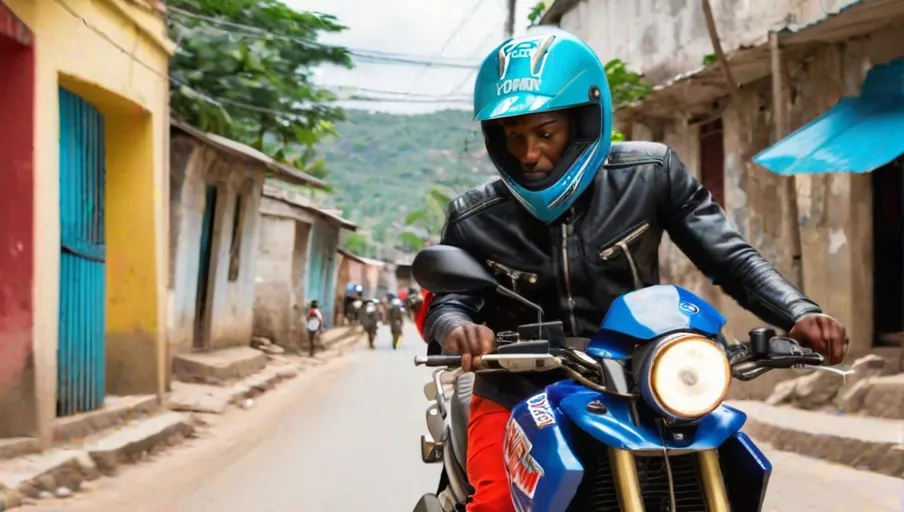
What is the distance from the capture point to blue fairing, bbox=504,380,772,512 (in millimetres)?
1780

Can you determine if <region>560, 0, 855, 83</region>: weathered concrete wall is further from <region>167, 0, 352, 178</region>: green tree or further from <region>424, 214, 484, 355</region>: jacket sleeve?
<region>424, 214, 484, 355</region>: jacket sleeve

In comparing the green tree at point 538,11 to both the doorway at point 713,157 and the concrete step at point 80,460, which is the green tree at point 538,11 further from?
the concrete step at point 80,460

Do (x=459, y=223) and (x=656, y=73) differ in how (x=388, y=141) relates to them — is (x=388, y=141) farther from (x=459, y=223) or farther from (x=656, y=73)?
(x=459, y=223)

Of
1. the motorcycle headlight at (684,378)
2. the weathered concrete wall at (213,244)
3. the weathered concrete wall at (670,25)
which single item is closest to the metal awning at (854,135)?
the weathered concrete wall at (670,25)

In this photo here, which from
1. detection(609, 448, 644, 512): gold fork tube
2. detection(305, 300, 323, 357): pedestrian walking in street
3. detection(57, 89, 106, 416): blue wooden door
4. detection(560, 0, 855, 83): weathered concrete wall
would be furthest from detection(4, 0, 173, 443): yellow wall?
detection(305, 300, 323, 357): pedestrian walking in street

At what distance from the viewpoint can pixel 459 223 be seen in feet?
8.68

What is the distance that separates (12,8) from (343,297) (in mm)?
35796

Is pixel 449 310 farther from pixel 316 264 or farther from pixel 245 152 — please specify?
pixel 316 264

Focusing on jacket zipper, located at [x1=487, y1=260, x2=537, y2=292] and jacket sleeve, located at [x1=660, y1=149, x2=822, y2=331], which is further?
jacket zipper, located at [x1=487, y1=260, x2=537, y2=292]

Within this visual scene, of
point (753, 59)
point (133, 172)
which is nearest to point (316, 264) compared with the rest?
point (133, 172)

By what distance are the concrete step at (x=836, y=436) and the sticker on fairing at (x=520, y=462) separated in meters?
5.66

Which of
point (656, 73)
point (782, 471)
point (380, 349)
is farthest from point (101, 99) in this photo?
point (380, 349)

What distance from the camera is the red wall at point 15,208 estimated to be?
6871 mm

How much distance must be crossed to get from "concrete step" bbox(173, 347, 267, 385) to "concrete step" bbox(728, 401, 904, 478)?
297 inches
